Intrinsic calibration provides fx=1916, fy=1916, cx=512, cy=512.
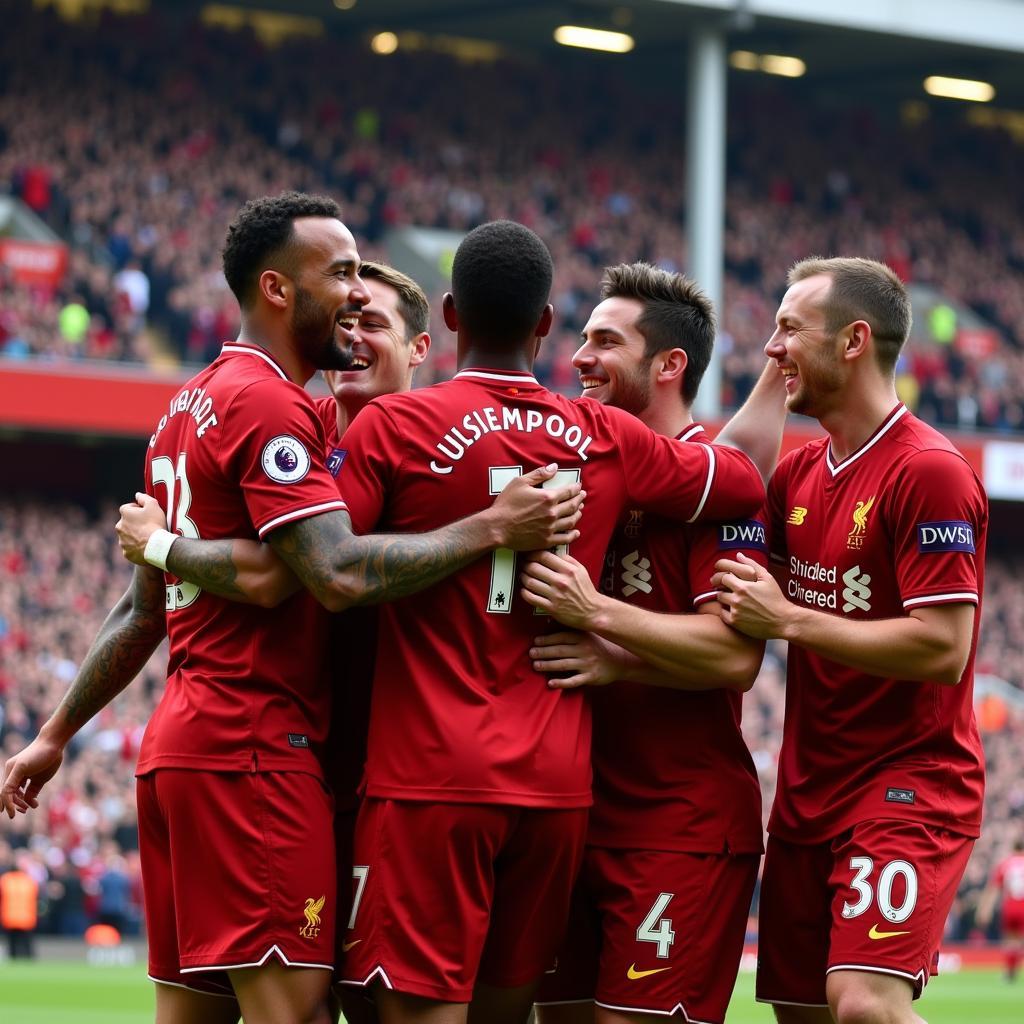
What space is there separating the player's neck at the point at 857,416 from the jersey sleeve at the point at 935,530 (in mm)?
290

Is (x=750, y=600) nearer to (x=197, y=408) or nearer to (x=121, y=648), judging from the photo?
(x=197, y=408)

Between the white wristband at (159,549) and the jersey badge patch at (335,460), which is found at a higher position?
the jersey badge patch at (335,460)

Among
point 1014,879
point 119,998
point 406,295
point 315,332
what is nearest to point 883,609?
point 315,332

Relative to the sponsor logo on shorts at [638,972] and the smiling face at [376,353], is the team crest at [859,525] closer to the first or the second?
the sponsor logo on shorts at [638,972]

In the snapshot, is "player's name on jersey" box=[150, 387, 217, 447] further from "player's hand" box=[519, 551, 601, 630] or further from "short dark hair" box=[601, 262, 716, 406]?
"short dark hair" box=[601, 262, 716, 406]

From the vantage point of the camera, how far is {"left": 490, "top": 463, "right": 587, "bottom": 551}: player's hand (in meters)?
5.05

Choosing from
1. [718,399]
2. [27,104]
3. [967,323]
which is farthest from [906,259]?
[27,104]

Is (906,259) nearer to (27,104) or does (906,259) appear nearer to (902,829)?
(27,104)

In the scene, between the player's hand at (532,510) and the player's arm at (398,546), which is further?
the player's hand at (532,510)

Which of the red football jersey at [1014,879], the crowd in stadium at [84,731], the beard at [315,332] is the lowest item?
the red football jersey at [1014,879]

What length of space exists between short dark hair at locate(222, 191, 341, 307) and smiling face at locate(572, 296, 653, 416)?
0.96 meters

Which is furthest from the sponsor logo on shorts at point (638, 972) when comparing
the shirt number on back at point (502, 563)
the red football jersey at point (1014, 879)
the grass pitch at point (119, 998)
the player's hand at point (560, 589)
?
the red football jersey at point (1014, 879)

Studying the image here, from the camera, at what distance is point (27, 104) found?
91.9ft

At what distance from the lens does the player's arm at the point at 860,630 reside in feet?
17.8
